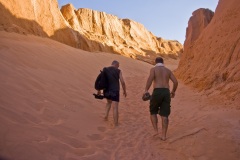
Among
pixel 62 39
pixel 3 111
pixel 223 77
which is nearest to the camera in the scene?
pixel 3 111

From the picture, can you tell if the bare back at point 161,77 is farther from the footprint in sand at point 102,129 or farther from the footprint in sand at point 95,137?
the footprint in sand at point 95,137

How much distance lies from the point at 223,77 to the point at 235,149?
4.43 metres

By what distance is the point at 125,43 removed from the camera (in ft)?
141

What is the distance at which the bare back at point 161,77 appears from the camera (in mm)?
5257

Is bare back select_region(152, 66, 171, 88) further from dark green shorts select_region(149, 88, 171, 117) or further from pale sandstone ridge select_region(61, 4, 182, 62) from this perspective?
pale sandstone ridge select_region(61, 4, 182, 62)

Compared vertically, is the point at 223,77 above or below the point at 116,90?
above

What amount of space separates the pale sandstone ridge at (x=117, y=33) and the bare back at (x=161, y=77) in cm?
2424

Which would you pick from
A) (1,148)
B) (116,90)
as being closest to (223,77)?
(116,90)

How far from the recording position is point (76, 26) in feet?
107

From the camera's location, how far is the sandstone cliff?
61.7ft

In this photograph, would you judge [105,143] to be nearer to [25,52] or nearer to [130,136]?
[130,136]

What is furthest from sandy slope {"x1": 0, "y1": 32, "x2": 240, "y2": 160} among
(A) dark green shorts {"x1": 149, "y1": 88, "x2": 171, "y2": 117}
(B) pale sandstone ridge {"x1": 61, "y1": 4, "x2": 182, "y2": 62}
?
(B) pale sandstone ridge {"x1": 61, "y1": 4, "x2": 182, "y2": 62}

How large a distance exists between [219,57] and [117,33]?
34.8 meters

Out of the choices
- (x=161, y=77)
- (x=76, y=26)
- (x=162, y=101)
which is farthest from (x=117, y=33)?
(x=162, y=101)
